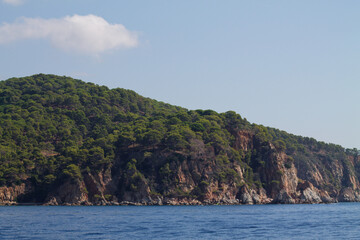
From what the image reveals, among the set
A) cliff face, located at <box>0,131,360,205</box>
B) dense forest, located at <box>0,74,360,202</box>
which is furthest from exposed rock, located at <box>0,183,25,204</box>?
dense forest, located at <box>0,74,360,202</box>

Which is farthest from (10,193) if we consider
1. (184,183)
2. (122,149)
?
(184,183)

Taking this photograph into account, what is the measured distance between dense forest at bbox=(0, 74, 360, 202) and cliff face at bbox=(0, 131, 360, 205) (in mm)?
250

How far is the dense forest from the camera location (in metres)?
109

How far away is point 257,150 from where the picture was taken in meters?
140

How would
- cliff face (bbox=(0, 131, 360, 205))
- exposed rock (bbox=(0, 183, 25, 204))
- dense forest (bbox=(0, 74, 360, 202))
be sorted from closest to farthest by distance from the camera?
exposed rock (bbox=(0, 183, 25, 204)), cliff face (bbox=(0, 131, 360, 205)), dense forest (bbox=(0, 74, 360, 202))

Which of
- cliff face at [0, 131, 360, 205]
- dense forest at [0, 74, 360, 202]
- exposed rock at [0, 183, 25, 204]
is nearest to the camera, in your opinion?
exposed rock at [0, 183, 25, 204]

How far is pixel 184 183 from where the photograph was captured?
11444cm

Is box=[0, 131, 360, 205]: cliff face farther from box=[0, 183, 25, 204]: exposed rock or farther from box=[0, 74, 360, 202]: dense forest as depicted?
box=[0, 74, 360, 202]: dense forest

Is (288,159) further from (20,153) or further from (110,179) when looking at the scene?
(20,153)

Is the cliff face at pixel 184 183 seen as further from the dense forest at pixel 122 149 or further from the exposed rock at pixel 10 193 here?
the dense forest at pixel 122 149

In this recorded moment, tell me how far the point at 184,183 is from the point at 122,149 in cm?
1847

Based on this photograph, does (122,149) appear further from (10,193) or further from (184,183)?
(10,193)

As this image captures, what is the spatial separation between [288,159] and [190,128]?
3304 cm

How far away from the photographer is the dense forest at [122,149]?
109m
